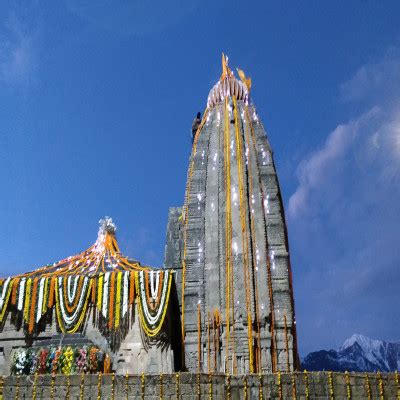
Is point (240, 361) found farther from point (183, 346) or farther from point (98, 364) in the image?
point (98, 364)

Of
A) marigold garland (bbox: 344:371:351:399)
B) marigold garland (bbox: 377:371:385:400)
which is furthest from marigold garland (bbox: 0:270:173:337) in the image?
marigold garland (bbox: 377:371:385:400)

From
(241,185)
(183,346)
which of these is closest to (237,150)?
(241,185)

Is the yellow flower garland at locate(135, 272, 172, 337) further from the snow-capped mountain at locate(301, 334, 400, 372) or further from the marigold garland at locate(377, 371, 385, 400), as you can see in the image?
the snow-capped mountain at locate(301, 334, 400, 372)

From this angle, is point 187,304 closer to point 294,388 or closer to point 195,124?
point 294,388

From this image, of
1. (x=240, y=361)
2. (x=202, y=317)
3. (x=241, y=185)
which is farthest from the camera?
(x=241, y=185)

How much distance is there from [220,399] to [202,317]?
11257 mm

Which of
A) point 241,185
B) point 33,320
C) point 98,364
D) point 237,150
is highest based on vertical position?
point 237,150

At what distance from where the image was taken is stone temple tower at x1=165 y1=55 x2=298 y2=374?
77.0ft

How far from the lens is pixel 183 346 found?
24062 mm

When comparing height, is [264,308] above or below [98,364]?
above

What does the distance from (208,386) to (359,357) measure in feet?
299

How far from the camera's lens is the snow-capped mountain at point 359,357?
294 feet

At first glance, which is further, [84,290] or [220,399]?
[84,290]

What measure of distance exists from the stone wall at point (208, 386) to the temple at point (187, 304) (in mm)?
6666
